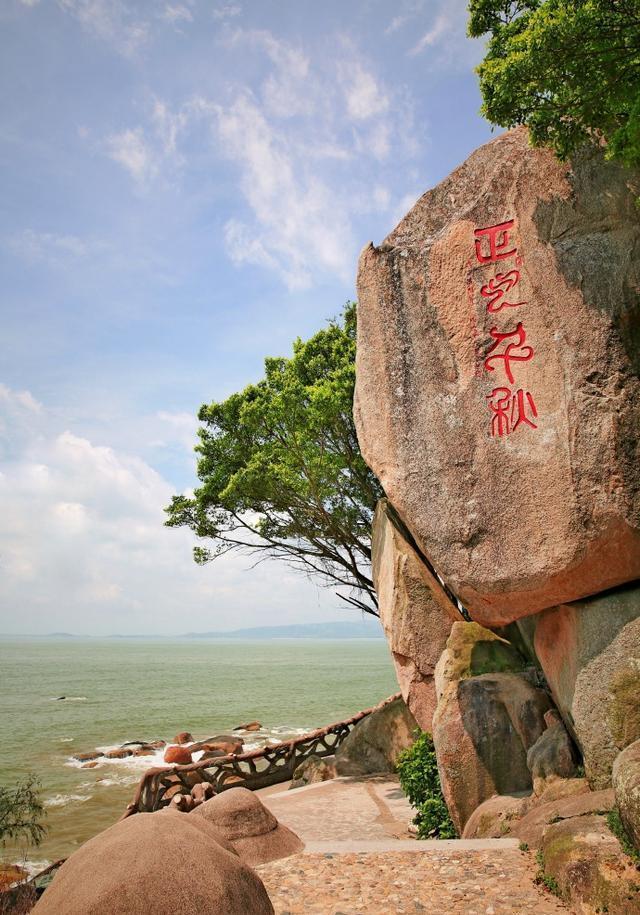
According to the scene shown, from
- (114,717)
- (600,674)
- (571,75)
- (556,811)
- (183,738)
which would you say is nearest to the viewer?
(571,75)

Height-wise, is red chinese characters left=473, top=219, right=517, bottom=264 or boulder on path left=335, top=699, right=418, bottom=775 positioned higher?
red chinese characters left=473, top=219, right=517, bottom=264

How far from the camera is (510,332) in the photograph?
7.71 m

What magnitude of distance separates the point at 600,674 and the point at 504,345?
3.82m

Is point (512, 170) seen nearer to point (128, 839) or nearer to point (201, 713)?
point (128, 839)

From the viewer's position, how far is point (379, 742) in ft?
42.6

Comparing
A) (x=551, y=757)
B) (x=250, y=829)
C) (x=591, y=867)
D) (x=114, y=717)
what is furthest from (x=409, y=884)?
(x=114, y=717)

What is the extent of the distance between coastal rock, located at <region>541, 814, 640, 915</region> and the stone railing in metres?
6.92

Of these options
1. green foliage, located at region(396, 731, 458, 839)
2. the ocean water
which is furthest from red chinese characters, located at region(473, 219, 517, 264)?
the ocean water

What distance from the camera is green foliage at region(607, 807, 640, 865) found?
473 centimetres

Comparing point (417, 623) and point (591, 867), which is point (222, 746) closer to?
point (417, 623)

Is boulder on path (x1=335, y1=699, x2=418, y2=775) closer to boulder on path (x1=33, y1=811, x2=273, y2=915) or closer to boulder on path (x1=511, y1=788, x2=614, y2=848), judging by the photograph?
boulder on path (x1=511, y1=788, x2=614, y2=848)

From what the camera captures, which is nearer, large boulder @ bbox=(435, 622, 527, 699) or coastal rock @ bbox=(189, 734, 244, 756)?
large boulder @ bbox=(435, 622, 527, 699)

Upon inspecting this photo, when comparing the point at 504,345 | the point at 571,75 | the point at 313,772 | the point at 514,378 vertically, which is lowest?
the point at 313,772

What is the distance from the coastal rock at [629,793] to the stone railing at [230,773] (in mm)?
7656
